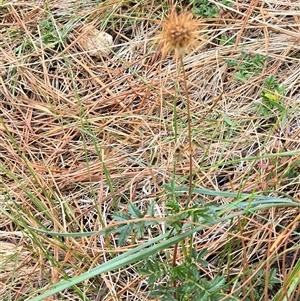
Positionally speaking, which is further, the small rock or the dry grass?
the small rock

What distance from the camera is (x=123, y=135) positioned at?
163 centimetres

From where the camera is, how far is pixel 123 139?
162 centimetres

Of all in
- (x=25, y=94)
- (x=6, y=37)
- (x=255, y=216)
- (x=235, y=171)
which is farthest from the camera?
Answer: (x=6, y=37)

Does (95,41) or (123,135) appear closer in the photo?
(123,135)

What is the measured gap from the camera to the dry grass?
1.30 metres

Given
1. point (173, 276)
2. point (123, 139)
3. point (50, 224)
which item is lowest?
point (50, 224)

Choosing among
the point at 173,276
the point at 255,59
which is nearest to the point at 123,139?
the point at 255,59

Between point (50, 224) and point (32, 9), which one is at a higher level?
point (32, 9)

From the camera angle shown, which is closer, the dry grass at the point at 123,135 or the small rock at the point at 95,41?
the dry grass at the point at 123,135

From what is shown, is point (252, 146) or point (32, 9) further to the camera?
point (32, 9)

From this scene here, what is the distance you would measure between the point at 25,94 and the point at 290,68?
878 mm

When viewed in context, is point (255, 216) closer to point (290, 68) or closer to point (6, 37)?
point (290, 68)

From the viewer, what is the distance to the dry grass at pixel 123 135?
4.28ft

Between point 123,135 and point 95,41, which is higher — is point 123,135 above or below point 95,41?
below
